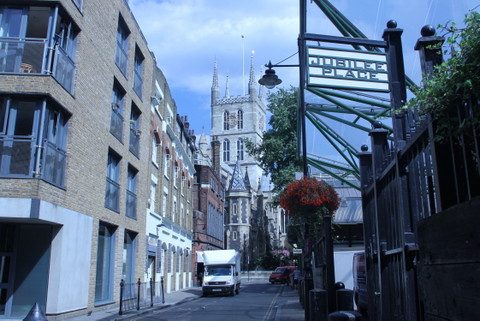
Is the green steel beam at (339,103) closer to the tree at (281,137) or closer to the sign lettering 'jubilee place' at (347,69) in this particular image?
the sign lettering 'jubilee place' at (347,69)

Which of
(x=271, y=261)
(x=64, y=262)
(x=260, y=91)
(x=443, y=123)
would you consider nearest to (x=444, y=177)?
(x=443, y=123)

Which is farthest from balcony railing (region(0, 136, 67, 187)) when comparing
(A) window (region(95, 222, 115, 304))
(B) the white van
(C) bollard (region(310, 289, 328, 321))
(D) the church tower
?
(D) the church tower

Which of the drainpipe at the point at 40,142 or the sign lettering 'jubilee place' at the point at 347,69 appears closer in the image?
the sign lettering 'jubilee place' at the point at 347,69

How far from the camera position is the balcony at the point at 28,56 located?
15156mm

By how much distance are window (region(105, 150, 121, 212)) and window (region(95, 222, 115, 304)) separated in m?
0.97

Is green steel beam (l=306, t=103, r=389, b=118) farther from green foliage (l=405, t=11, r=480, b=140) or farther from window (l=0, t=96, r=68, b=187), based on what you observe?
green foliage (l=405, t=11, r=480, b=140)

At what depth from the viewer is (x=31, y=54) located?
15.3m

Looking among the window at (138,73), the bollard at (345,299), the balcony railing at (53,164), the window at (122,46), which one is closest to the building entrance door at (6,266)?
the balcony railing at (53,164)

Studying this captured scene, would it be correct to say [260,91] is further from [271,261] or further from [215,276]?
[215,276]

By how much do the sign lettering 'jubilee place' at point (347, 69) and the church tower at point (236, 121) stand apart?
104169 millimetres

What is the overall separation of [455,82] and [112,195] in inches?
773

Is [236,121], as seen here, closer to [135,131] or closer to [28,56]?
[135,131]

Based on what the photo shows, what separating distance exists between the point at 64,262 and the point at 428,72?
14446mm

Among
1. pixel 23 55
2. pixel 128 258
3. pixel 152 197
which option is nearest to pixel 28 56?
pixel 23 55
